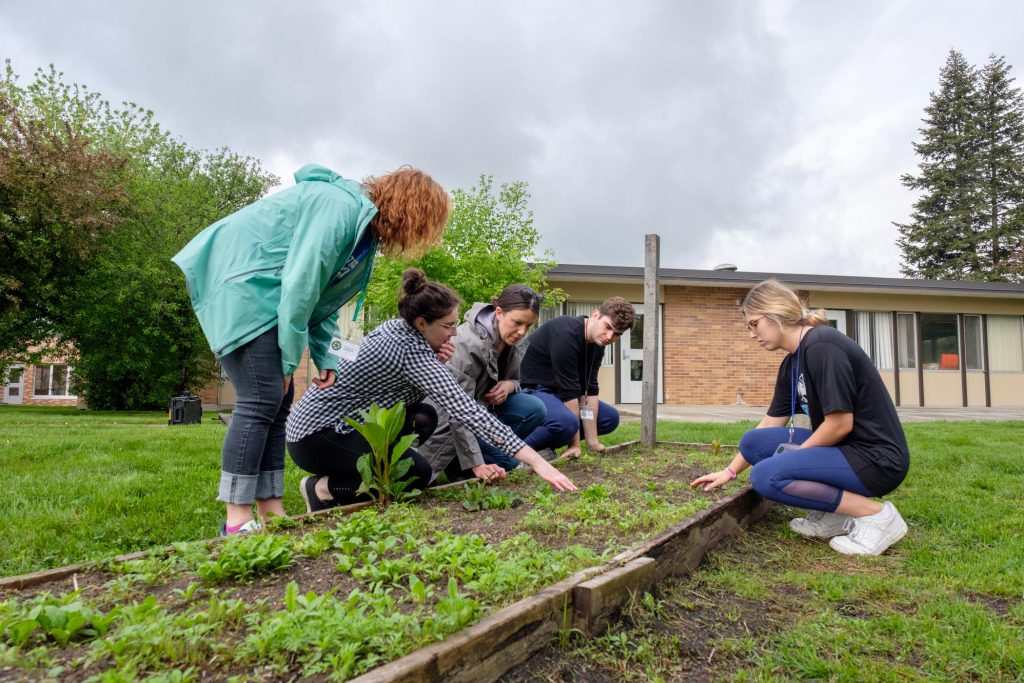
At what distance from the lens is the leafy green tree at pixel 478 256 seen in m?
11.7

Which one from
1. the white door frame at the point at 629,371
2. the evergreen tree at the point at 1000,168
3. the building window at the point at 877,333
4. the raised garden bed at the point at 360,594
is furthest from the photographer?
the evergreen tree at the point at 1000,168

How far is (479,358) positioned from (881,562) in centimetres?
226

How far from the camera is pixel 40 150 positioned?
1321 cm

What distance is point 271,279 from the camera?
8.06ft

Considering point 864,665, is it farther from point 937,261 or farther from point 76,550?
point 937,261

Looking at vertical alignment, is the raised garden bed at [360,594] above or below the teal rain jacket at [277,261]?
below

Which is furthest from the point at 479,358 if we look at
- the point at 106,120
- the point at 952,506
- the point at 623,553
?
the point at 106,120

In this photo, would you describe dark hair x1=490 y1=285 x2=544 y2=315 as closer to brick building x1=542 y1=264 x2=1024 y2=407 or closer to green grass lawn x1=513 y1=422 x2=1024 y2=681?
green grass lawn x1=513 y1=422 x2=1024 y2=681

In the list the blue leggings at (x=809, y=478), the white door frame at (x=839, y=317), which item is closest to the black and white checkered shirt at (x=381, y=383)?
the blue leggings at (x=809, y=478)

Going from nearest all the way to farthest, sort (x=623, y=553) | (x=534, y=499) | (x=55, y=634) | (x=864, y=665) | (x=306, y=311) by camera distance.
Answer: (x=55, y=634), (x=864, y=665), (x=623, y=553), (x=306, y=311), (x=534, y=499)

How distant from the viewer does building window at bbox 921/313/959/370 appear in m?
16.7

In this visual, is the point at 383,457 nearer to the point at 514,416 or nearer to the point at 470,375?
the point at 470,375

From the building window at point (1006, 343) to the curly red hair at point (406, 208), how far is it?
19219mm

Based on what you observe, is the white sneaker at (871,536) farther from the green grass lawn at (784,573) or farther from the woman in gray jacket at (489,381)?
the woman in gray jacket at (489,381)
